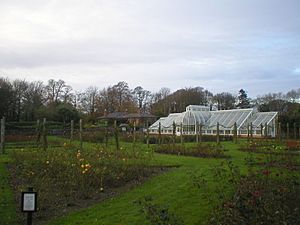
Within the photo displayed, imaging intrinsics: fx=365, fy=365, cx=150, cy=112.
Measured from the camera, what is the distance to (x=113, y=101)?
64812 mm

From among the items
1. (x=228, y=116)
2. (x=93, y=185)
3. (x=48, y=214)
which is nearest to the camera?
(x=48, y=214)

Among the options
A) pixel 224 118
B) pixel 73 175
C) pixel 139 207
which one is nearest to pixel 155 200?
pixel 139 207

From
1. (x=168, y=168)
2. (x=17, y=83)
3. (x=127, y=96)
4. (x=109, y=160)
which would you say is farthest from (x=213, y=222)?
(x=127, y=96)

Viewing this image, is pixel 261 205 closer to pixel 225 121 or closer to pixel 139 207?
pixel 139 207

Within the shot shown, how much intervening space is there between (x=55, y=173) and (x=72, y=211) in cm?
296

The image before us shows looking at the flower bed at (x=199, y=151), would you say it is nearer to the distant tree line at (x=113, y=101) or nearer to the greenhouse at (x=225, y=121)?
the greenhouse at (x=225, y=121)

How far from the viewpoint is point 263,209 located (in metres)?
5.64

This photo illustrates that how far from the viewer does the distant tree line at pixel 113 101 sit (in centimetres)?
4444

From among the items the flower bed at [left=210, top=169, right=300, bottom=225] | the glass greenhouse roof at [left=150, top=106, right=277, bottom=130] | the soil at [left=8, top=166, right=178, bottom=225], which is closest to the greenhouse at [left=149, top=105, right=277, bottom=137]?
the glass greenhouse roof at [left=150, top=106, right=277, bottom=130]

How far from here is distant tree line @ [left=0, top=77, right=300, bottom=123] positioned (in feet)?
146

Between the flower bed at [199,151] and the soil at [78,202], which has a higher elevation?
the flower bed at [199,151]

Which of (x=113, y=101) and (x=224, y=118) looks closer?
(x=224, y=118)

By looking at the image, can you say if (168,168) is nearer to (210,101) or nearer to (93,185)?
(93,185)

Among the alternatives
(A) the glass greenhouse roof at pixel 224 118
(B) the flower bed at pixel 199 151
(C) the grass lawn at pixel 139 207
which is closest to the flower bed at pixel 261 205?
(C) the grass lawn at pixel 139 207
